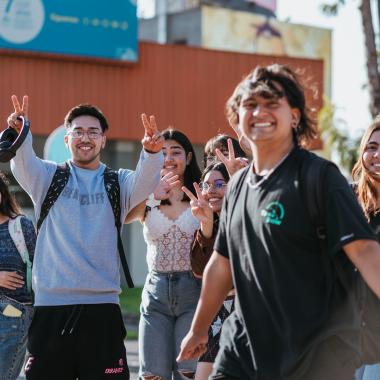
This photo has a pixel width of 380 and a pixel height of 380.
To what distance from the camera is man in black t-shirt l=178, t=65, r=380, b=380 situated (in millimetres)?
3936

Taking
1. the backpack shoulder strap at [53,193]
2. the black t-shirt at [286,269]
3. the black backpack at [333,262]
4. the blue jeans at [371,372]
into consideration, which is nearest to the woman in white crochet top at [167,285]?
the backpack shoulder strap at [53,193]

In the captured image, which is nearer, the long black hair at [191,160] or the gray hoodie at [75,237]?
the gray hoodie at [75,237]

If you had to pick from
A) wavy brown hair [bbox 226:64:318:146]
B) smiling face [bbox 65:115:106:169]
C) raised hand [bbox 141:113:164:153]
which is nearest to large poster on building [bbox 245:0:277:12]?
smiling face [bbox 65:115:106:169]

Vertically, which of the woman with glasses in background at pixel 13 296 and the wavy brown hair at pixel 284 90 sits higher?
the wavy brown hair at pixel 284 90

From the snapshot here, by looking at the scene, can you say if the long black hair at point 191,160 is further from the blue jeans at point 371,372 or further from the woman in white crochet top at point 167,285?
the blue jeans at point 371,372

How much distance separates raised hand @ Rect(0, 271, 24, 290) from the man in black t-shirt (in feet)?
8.77

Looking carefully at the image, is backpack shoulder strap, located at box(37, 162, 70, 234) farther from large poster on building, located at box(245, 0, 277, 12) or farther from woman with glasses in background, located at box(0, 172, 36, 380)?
large poster on building, located at box(245, 0, 277, 12)

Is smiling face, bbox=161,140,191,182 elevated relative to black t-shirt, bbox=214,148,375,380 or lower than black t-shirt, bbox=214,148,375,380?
elevated

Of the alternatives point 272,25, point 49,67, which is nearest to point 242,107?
point 49,67

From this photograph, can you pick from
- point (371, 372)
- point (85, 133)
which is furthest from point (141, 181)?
point (371, 372)

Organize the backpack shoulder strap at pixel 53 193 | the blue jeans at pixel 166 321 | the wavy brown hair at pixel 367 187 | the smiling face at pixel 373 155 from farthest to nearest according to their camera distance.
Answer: the blue jeans at pixel 166 321, the backpack shoulder strap at pixel 53 193, the smiling face at pixel 373 155, the wavy brown hair at pixel 367 187

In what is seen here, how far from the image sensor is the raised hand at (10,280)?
6.68 m

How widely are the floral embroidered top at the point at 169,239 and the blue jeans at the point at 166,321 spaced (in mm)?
68

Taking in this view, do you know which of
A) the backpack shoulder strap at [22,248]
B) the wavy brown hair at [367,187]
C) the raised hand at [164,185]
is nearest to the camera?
the wavy brown hair at [367,187]
